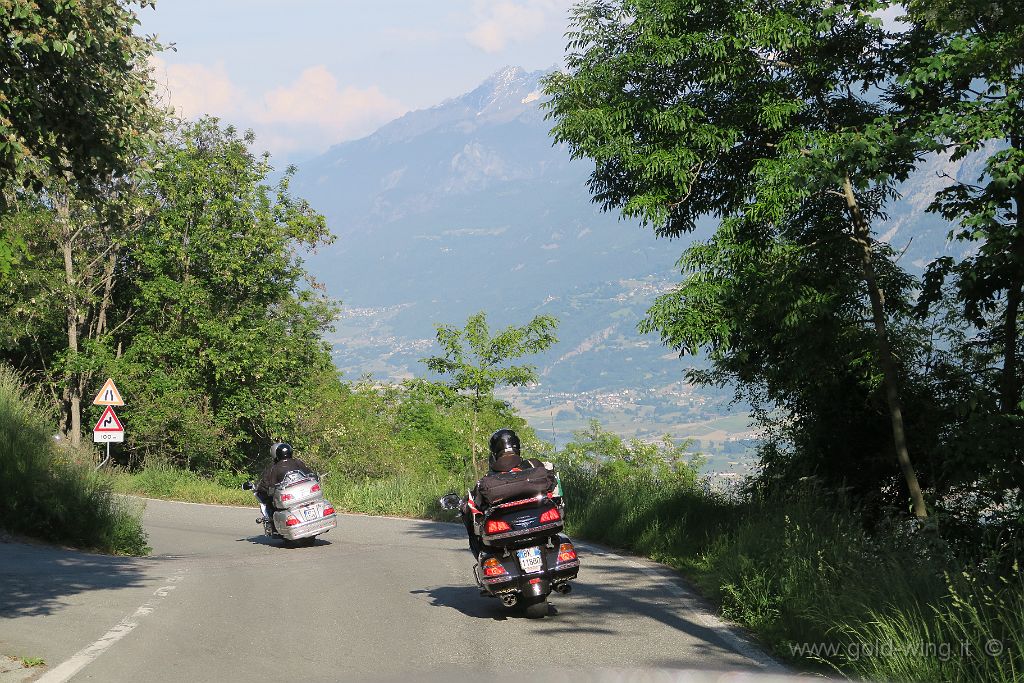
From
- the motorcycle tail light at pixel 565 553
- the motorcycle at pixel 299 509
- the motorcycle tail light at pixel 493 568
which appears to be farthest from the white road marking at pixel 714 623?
the motorcycle at pixel 299 509

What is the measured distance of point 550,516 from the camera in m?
9.42

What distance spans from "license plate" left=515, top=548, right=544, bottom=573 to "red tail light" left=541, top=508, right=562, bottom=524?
259 mm

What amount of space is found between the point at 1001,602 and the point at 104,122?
774 centimetres

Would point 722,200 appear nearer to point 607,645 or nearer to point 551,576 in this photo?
point 551,576

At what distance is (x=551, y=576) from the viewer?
927 centimetres

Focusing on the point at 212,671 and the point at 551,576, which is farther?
the point at 551,576

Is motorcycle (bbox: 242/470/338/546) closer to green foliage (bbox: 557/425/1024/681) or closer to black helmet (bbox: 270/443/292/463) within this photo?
black helmet (bbox: 270/443/292/463)

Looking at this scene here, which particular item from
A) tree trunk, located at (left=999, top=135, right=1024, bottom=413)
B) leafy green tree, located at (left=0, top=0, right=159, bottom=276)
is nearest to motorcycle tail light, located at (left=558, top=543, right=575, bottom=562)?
leafy green tree, located at (left=0, top=0, right=159, bottom=276)

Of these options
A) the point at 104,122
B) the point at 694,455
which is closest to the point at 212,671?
the point at 104,122

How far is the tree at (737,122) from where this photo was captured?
1511cm

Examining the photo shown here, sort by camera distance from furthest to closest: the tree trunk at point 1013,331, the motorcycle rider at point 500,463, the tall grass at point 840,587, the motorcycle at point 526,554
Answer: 1. the tree trunk at point 1013,331
2. the motorcycle rider at point 500,463
3. the motorcycle at point 526,554
4. the tall grass at point 840,587

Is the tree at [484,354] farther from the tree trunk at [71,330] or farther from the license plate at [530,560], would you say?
the license plate at [530,560]

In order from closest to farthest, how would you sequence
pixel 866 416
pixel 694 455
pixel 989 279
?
pixel 989 279 < pixel 866 416 < pixel 694 455

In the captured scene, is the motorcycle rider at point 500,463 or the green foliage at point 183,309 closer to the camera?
the motorcycle rider at point 500,463
